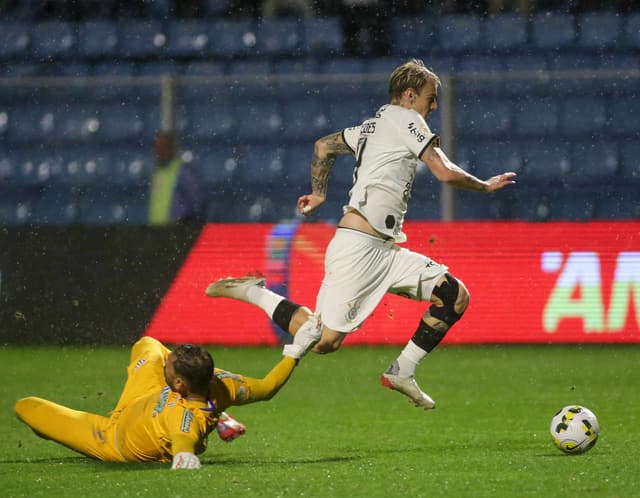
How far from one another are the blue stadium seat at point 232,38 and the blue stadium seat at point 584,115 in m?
3.83

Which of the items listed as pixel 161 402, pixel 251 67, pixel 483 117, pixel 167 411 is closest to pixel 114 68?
pixel 251 67

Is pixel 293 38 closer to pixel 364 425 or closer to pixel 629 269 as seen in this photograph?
pixel 629 269

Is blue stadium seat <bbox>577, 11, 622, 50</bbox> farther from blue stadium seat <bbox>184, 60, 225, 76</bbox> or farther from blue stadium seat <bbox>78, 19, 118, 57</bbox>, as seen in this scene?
blue stadium seat <bbox>78, 19, 118, 57</bbox>

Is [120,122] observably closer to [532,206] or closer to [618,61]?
[532,206]

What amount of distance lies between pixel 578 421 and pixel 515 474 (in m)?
0.62

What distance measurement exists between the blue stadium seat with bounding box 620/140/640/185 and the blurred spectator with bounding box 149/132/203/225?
3553mm

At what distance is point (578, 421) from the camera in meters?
6.04

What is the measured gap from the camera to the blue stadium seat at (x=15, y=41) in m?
14.0

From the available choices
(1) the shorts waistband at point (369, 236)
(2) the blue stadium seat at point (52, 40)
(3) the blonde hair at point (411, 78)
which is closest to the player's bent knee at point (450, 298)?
(1) the shorts waistband at point (369, 236)

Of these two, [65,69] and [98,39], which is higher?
[98,39]

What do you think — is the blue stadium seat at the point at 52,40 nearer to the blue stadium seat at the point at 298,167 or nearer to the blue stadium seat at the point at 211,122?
the blue stadium seat at the point at 211,122

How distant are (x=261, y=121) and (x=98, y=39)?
127 inches

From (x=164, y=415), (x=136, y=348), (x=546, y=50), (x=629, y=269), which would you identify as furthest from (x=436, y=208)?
(x=164, y=415)

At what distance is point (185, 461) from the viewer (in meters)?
5.52
